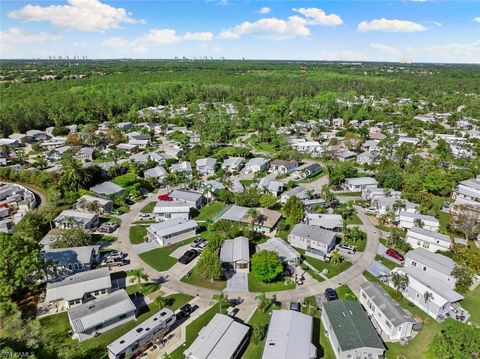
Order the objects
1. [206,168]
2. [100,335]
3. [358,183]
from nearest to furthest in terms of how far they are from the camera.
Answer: [100,335] → [358,183] → [206,168]

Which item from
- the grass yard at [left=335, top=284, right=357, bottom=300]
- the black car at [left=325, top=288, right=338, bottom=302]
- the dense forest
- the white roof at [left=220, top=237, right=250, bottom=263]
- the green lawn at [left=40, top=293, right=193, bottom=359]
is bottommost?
the green lawn at [left=40, top=293, right=193, bottom=359]

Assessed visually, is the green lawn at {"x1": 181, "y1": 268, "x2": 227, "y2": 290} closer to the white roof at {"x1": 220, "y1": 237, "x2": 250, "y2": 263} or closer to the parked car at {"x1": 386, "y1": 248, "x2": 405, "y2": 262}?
the white roof at {"x1": 220, "y1": 237, "x2": 250, "y2": 263}

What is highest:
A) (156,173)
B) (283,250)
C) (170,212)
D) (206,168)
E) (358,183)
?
(206,168)

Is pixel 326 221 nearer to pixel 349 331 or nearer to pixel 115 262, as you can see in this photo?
pixel 349 331

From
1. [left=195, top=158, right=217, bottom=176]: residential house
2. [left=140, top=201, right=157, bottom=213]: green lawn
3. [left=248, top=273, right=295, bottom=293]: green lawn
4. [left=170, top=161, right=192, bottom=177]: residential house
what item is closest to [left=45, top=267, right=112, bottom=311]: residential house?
[left=248, top=273, right=295, bottom=293]: green lawn

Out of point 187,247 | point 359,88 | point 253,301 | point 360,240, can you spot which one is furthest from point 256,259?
point 359,88

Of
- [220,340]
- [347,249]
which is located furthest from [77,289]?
[347,249]

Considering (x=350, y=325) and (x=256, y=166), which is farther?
(x=256, y=166)
